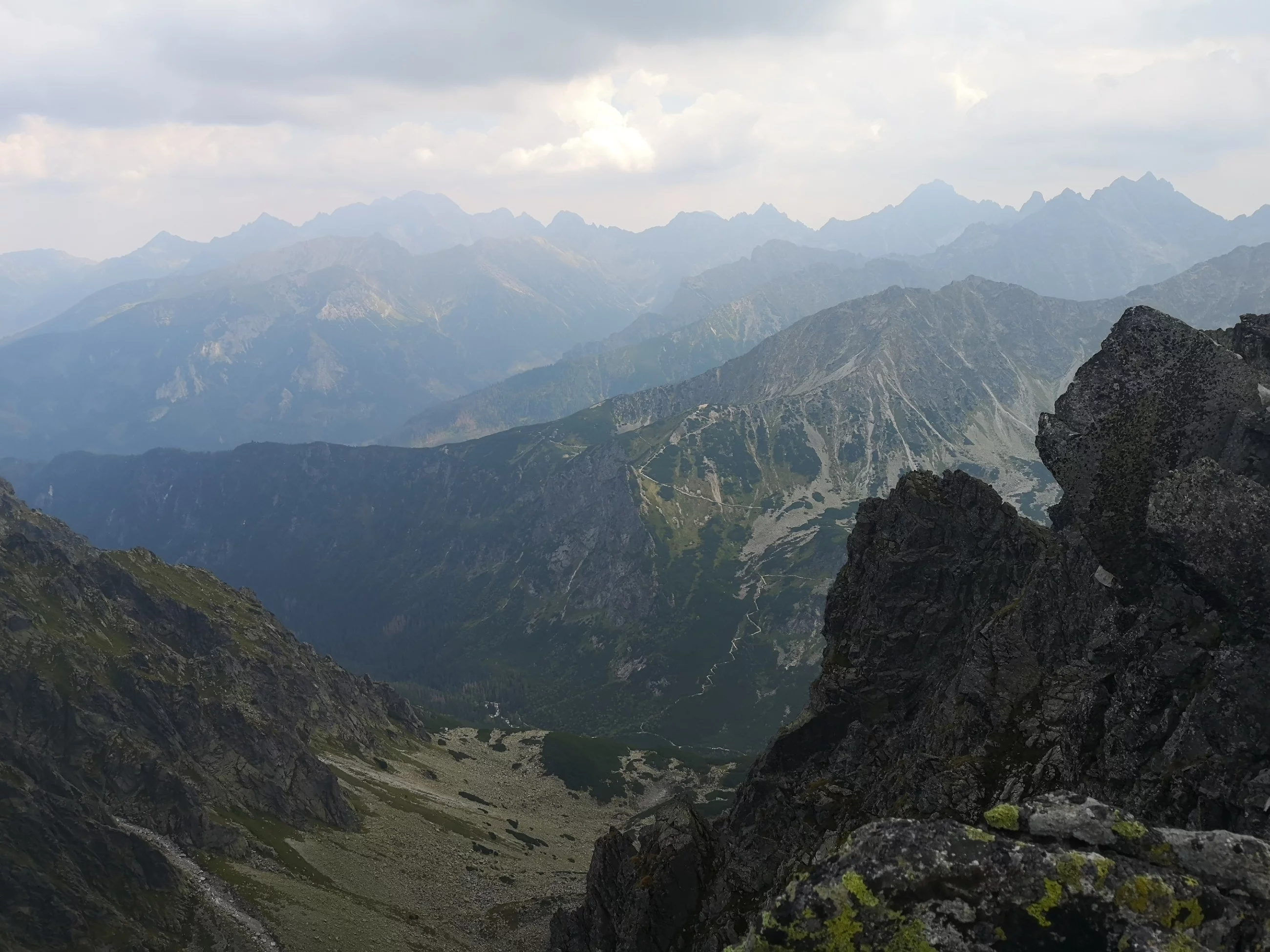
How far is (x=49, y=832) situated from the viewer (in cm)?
8838

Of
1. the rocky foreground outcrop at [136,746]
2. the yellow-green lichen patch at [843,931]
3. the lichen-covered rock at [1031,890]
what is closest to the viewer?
the lichen-covered rock at [1031,890]

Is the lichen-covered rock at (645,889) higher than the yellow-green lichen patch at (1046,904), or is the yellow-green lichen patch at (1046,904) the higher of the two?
the yellow-green lichen patch at (1046,904)

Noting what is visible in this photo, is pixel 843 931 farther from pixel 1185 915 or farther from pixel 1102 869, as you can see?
pixel 1185 915

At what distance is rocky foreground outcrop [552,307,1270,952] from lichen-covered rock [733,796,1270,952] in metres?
0.04

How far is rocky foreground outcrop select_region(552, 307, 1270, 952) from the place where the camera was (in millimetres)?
15367

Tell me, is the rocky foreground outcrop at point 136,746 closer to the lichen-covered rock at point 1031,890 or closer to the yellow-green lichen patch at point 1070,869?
the lichen-covered rock at point 1031,890

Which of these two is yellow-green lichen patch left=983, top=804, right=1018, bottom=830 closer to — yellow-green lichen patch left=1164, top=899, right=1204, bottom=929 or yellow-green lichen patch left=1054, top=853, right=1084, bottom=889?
yellow-green lichen patch left=1054, top=853, right=1084, bottom=889

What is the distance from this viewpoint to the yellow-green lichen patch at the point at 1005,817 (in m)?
16.4

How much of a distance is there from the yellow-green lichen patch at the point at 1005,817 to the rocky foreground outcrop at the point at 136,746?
90620 mm

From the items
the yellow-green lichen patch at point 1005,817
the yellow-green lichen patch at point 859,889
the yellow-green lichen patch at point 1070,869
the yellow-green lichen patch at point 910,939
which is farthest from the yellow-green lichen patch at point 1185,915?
the yellow-green lichen patch at point 859,889

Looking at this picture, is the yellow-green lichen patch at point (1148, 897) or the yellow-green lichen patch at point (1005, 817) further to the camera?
the yellow-green lichen patch at point (1005, 817)

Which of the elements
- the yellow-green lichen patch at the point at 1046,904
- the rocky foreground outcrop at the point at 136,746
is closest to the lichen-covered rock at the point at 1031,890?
the yellow-green lichen patch at the point at 1046,904

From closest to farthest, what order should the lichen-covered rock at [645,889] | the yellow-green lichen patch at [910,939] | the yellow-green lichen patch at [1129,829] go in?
the yellow-green lichen patch at [910,939], the yellow-green lichen patch at [1129,829], the lichen-covered rock at [645,889]

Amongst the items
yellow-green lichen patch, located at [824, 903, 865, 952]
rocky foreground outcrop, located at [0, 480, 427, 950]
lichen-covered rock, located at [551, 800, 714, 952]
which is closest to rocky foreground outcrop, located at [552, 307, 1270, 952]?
yellow-green lichen patch, located at [824, 903, 865, 952]
